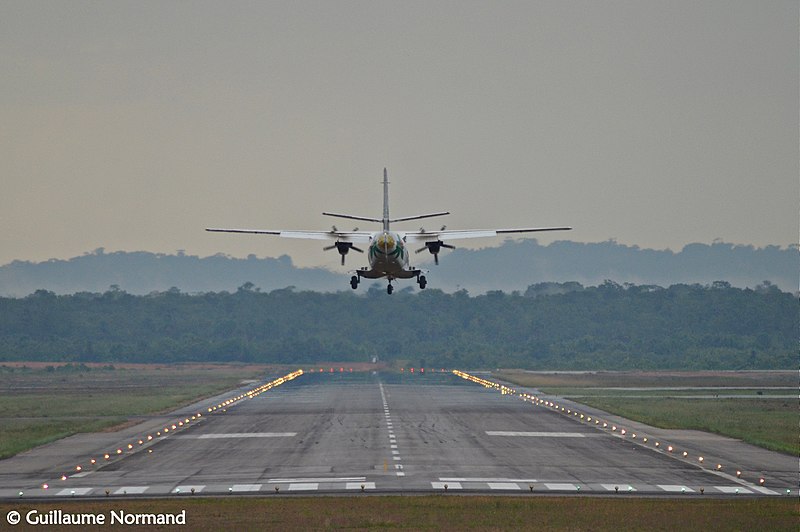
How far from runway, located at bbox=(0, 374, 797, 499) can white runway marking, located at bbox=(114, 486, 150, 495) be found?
5 cm

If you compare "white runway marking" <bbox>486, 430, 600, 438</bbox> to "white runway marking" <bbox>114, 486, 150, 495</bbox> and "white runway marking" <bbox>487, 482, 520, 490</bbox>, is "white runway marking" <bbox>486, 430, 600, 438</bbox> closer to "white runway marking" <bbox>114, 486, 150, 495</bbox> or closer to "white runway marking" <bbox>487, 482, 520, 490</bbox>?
"white runway marking" <bbox>487, 482, 520, 490</bbox>

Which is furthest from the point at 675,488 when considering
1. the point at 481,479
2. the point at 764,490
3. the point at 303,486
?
the point at 303,486

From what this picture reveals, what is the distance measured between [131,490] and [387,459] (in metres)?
15.8

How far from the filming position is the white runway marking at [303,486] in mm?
52250

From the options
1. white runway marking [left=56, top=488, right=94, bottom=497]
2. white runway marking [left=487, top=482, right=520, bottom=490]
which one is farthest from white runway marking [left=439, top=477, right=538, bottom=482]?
white runway marking [left=56, top=488, right=94, bottom=497]

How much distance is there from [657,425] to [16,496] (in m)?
49.1

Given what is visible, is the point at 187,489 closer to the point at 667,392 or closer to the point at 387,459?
the point at 387,459

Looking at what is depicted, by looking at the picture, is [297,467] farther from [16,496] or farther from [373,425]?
[373,425]

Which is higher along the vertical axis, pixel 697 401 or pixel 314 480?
pixel 697 401

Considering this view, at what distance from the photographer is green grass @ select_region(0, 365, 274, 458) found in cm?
8219

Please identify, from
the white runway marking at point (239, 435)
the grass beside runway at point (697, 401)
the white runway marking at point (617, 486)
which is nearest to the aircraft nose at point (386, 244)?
the white runway marking at point (239, 435)

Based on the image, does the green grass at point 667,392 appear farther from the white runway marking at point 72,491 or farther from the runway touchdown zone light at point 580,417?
the white runway marking at point 72,491

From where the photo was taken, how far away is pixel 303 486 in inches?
2094

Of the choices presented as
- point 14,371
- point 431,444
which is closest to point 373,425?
point 431,444
